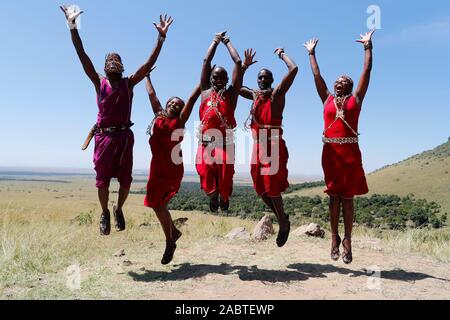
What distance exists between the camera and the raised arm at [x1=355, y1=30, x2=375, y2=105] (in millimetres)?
6855

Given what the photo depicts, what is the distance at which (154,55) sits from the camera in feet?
22.3

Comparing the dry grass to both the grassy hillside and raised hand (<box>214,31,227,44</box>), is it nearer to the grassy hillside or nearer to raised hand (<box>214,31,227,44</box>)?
raised hand (<box>214,31,227,44</box>)

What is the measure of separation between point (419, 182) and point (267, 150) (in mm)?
53312

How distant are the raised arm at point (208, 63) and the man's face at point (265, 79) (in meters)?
0.88

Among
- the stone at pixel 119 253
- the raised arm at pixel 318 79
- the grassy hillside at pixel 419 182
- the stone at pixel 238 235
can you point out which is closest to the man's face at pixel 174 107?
the raised arm at pixel 318 79

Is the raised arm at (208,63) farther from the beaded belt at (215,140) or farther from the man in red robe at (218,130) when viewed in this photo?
the beaded belt at (215,140)

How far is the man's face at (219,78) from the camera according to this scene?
677 centimetres

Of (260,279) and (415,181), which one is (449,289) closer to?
(260,279)

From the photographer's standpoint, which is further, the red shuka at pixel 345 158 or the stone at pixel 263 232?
the stone at pixel 263 232

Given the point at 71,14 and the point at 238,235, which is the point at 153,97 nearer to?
the point at 71,14

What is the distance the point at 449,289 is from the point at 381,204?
37.0 meters

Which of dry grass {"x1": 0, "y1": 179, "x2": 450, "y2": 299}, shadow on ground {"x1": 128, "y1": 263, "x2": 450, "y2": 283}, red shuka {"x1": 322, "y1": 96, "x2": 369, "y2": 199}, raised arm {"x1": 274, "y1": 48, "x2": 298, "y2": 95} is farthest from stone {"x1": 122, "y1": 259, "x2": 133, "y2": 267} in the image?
raised arm {"x1": 274, "y1": 48, "x2": 298, "y2": 95}
